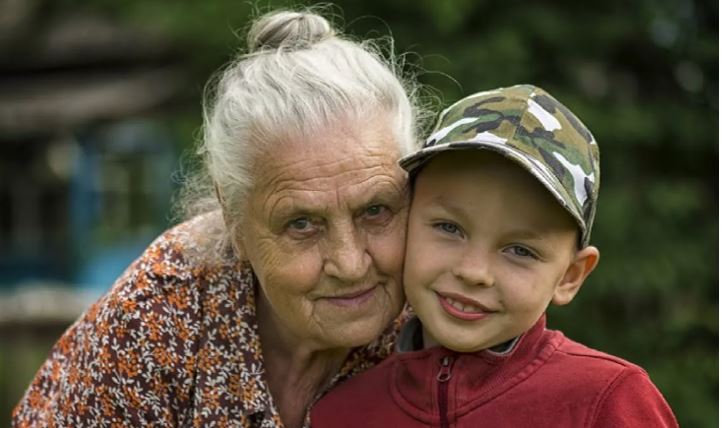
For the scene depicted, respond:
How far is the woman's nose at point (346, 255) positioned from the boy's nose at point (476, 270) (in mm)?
324

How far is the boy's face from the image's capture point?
242 cm

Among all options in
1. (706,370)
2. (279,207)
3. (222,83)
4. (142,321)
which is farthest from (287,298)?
(706,370)

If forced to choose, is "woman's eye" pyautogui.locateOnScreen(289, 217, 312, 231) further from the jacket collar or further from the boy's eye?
the boy's eye

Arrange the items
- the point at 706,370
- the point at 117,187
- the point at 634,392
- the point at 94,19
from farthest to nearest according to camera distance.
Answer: the point at 117,187
the point at 94,19
the point at 706,370
the point at 634,392

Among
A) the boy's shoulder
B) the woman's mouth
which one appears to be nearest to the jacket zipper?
the woman's mouth

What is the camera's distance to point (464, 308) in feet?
8.16

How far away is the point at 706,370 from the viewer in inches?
225

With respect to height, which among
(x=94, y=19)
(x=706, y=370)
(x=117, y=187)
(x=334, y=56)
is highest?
(x=94, y=19)

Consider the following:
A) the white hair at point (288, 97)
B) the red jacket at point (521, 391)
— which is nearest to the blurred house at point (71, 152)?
the white hair at point (288, 97)

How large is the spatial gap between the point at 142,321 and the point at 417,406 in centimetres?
81

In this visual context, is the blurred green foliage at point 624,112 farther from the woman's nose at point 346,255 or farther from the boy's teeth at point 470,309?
the boy's teeth at point 470,309

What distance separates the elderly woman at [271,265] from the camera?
2721mm

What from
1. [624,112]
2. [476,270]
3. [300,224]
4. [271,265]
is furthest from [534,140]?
[624,112]

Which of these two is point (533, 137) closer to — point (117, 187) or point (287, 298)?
point (287, 298)
